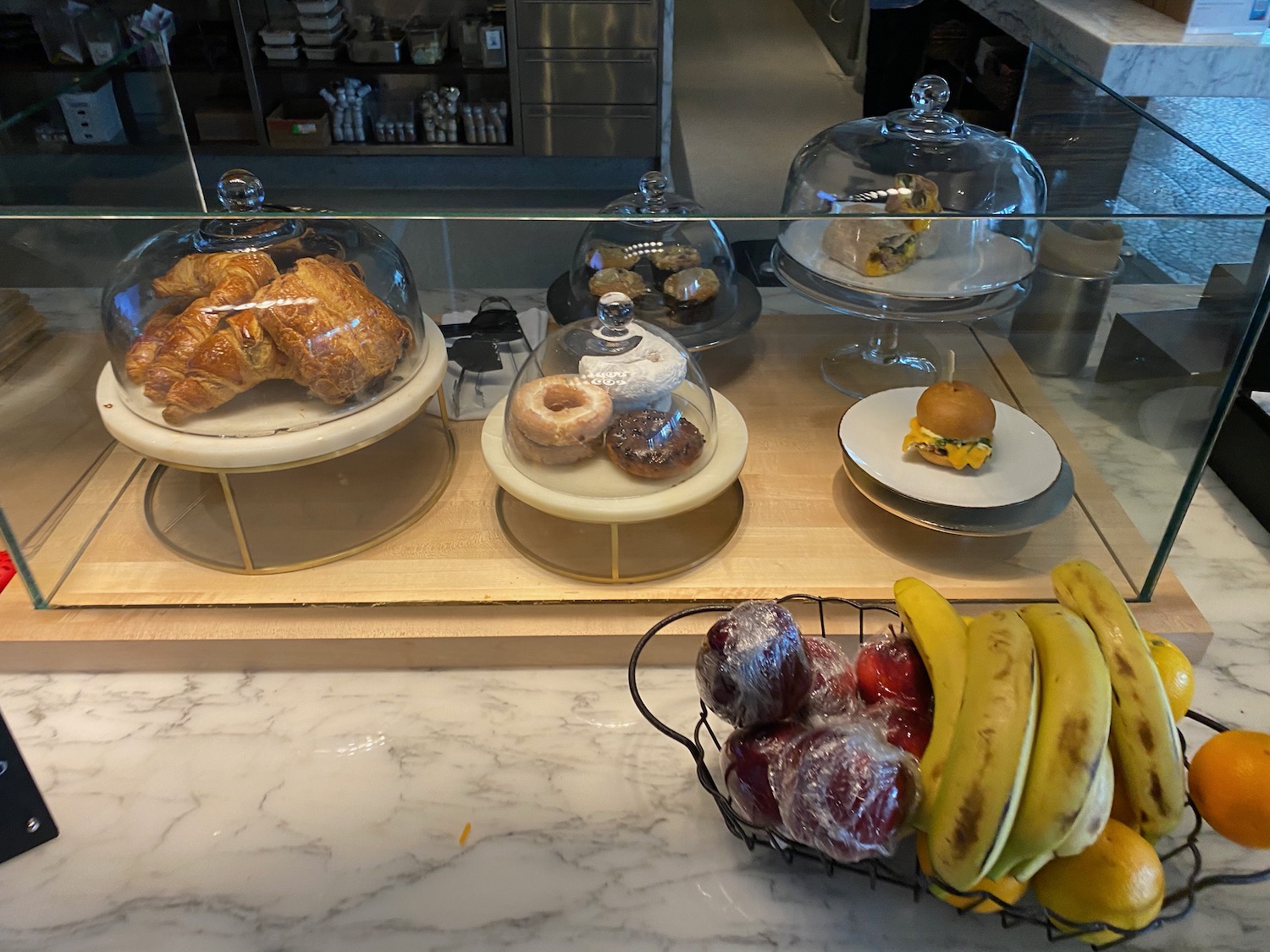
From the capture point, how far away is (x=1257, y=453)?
1.07m

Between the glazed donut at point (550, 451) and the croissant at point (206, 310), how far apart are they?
0.29m

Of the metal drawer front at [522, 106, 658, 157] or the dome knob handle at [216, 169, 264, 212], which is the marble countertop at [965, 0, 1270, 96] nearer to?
the metal drawer front at [522, 106, 658, 157]

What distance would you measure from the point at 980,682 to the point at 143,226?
77 centimetres

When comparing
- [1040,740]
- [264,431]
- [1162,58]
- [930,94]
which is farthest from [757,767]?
[1162,58]

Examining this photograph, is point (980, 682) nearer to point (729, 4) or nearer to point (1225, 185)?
point (1225, 185)

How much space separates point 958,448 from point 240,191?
751 millimetres

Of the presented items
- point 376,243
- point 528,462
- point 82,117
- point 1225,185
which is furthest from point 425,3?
point 1225,185

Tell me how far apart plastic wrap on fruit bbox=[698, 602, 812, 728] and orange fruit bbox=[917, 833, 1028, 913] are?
13 centimetres

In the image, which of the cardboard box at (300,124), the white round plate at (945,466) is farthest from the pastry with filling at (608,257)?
the cardboard box at (300,124)

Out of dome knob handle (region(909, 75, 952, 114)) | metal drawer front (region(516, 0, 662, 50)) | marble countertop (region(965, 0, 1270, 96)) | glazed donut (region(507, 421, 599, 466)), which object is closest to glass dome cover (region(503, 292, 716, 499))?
glazed donut (region(507, 421, 599, 466))

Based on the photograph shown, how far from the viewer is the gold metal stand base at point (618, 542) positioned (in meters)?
0.90

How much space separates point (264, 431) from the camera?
0.86 meters

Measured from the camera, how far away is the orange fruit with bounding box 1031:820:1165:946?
0.57 metres

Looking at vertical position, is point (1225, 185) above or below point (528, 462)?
above
